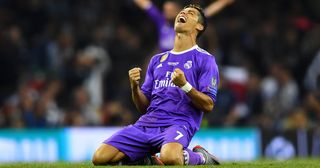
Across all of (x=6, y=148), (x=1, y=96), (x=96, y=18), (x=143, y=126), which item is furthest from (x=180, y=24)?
(x=96, y=18)

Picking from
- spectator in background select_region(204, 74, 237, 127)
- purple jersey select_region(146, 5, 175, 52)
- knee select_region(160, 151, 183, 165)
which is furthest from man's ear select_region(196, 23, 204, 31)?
spectator in background select_region(204, 74, 237, 127)

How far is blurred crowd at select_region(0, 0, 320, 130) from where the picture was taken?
18.0 metres

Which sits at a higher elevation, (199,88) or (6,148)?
(199,88)

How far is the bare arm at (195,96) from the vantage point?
9547mm

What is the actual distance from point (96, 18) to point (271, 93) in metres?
3.99

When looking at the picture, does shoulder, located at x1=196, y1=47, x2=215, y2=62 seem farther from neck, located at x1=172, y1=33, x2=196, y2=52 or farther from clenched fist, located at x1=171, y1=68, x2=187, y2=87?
clenched fist, located at x1=171, y1=68, x2=187, y2=87

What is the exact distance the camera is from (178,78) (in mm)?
9539

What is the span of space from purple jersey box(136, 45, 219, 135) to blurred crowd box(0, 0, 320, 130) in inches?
273

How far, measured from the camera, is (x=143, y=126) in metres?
10.2

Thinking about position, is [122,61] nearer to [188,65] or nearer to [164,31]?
[164,31]

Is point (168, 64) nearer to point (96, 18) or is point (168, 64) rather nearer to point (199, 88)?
point (199, 88)

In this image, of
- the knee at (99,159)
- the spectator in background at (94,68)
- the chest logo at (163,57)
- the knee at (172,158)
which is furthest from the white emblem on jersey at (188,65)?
the spectator in background at (94,68)

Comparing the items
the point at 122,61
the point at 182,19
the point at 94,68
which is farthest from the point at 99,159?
the point at 122,61

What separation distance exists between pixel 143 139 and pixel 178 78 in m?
0.90
